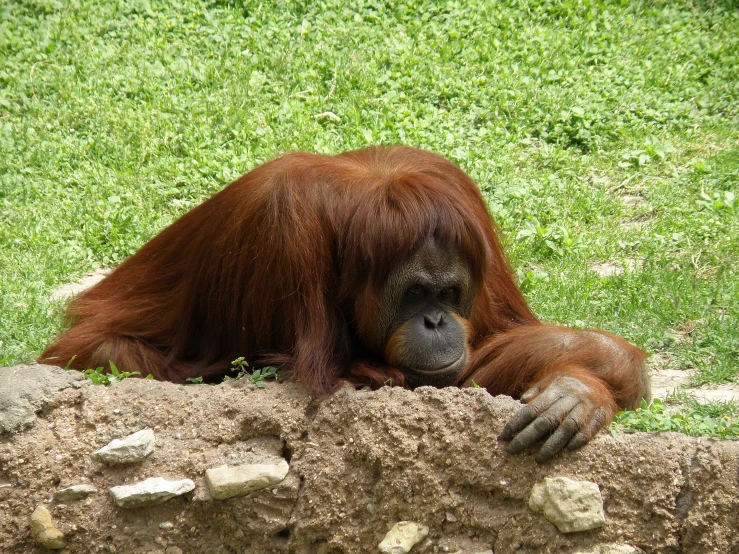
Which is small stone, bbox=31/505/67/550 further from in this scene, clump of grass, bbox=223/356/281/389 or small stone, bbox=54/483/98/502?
clump of grass, bbox=223/356/281/389

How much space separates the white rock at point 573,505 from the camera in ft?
9.11

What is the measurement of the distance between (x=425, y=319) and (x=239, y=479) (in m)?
0.85

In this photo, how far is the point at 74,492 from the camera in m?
3.01

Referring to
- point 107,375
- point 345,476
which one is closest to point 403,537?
point 345,476

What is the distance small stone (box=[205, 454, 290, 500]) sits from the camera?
2.94 m

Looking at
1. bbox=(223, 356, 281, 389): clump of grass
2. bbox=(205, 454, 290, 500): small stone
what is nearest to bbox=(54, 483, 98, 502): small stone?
bbox=(205, 454, 290, 500): small stone

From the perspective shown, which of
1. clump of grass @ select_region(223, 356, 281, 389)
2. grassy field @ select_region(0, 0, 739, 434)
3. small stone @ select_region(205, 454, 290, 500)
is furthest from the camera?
grassy field @ select_region(0, 0, 739, 434)

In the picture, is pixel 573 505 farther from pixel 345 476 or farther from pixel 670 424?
pixel 345 476

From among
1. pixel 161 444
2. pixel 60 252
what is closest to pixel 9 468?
pixel 161 444

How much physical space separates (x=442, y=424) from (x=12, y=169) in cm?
415

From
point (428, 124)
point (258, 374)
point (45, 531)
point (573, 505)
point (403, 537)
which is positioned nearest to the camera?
point (573, 505)

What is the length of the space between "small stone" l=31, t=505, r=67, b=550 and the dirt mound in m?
0.02

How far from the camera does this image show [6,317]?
4.87m

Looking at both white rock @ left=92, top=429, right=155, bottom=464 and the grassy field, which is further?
the grassy field
